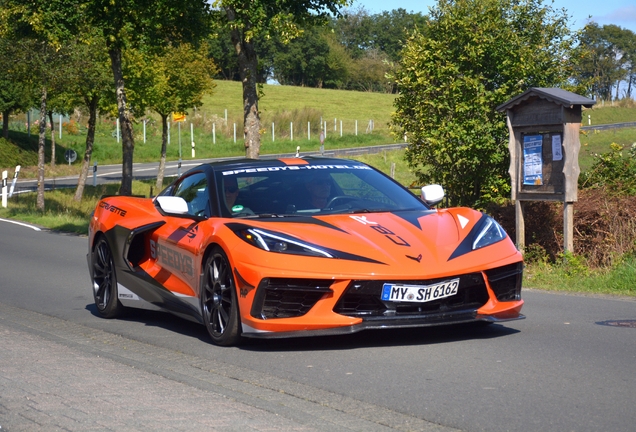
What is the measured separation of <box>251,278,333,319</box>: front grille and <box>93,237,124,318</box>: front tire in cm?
275

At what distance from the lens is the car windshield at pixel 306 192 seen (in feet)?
25.1

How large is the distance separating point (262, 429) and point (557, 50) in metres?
13.9

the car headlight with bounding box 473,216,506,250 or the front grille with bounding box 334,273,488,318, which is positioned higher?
the car headlight with bounding box 473,216,506,250

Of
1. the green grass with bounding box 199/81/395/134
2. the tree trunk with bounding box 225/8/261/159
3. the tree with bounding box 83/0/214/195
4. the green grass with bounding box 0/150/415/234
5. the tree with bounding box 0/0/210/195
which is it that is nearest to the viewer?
the tree trunk with bounding box 225/8/261/159

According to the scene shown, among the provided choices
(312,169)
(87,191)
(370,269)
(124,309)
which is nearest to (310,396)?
(370,269)

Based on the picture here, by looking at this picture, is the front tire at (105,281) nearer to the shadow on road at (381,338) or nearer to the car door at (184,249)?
the car door at (184,249)

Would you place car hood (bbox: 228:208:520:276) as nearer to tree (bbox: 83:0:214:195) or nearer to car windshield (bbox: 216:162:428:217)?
car windshield (bbox: 216:162:428:217)

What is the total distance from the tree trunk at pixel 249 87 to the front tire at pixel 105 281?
1031 centimetres

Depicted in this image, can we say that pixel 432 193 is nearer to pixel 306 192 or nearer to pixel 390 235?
pixel 306 192

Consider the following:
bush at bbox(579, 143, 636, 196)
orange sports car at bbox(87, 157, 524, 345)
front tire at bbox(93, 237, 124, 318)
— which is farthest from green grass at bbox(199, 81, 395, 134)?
orange sports car at bbox(87, 157, 524, 345)

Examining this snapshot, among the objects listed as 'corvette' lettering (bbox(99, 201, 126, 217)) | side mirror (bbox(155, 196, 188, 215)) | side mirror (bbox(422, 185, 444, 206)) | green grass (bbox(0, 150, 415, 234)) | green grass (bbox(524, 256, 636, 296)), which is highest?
side mirror (bbox(422, 185, 444, 206))

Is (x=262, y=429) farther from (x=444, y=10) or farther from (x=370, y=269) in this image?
(x=444, y=10)

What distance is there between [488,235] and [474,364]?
1.29 meters

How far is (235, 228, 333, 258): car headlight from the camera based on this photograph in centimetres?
664
